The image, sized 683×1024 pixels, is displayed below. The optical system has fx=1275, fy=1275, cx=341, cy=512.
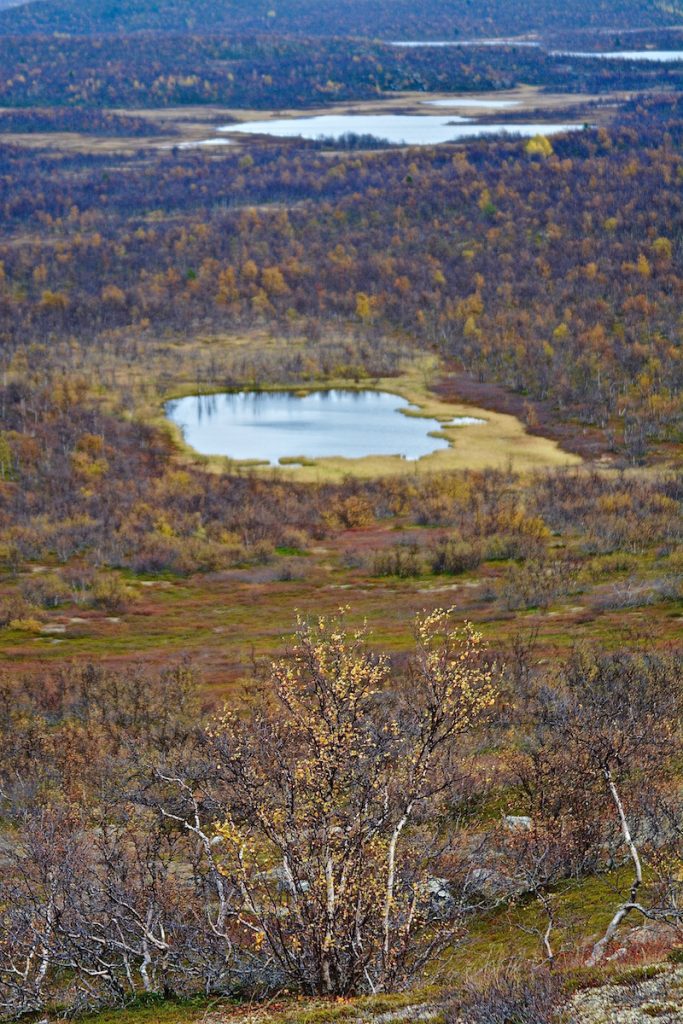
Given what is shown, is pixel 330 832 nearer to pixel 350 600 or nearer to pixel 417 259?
pixel 350 600

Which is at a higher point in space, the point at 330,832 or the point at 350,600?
the point at 330,832

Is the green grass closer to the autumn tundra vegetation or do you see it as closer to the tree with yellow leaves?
the autumn tundra vegetation

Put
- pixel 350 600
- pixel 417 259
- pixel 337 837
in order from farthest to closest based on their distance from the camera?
pixel 417 259 → pixel 350 600 → pixel 337 837

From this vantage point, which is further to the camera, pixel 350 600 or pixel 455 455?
pixel 455 455

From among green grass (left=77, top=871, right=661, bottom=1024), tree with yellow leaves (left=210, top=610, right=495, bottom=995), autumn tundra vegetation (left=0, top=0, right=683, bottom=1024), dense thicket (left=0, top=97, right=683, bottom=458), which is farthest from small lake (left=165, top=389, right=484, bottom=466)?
tree with yellow leaves (left=210, top=610, right=495, bottom=995)

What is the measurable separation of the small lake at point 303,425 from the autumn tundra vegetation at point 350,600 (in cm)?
238

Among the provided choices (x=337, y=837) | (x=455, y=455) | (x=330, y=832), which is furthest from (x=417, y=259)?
(x=330, y=832)

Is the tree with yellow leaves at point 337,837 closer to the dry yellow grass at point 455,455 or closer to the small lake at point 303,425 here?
the dry yellow grass at point 455,455

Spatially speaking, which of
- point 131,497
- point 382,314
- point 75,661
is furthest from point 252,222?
point 75,661

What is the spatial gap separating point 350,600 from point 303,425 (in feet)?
114

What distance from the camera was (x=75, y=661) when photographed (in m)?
52.3

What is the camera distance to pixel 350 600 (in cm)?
6091

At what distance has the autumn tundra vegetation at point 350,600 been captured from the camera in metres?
20.1

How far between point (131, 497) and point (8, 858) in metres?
48.6
